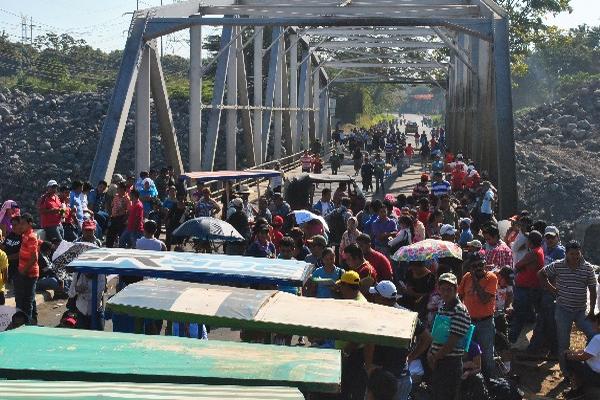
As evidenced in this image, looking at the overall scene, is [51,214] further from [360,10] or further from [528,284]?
[360,10]

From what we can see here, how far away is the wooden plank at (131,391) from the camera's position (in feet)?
14.8

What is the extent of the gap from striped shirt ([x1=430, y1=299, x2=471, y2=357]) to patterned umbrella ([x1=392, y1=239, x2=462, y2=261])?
6.21 feet

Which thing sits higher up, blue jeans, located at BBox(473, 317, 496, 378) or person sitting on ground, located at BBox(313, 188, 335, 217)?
person sitting on ground, located at BBox(313, 188, 335, 217)

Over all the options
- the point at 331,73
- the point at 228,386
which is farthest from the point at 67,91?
the point at 228,386

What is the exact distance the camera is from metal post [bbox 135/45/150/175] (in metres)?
19.1

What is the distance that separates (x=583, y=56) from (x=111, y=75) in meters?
58.9

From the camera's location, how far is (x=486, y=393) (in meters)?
7.95

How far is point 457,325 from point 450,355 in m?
0.25

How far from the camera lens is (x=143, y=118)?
63.5 feet

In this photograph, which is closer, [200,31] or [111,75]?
[200,31]

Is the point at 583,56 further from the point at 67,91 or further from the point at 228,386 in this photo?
the point at 228,386

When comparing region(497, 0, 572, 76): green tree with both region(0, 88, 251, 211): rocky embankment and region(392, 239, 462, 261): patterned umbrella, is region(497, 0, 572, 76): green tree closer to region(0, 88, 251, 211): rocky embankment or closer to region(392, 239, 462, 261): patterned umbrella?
region(0, 88, 251, 211): rocky embankment

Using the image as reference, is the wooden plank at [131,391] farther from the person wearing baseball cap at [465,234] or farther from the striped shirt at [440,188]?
the striped shirt at [440,188]

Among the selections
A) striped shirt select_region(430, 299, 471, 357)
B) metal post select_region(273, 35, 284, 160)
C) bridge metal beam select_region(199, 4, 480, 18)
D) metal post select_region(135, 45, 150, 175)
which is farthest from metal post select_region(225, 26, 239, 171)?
striped shirt select_region(430, 299, 471, 357)
